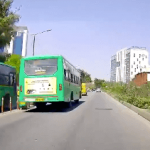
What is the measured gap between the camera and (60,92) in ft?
48.4

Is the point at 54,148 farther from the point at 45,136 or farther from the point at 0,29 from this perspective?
the point at 0,29

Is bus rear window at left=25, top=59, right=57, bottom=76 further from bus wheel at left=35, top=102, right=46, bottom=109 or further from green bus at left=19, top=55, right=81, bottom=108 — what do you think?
bus wheel at left=35, top=102, right=46, bottom=109

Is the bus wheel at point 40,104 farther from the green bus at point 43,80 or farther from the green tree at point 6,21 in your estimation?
the green tree at point 6,21

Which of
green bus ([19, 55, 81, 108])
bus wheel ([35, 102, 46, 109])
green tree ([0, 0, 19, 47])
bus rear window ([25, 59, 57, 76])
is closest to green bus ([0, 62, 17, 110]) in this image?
green bus ([19, 55, 81, 108])

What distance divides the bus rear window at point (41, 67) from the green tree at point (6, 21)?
7.81 meters

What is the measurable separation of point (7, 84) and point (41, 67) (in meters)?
3.40

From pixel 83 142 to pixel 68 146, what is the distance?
0.68m

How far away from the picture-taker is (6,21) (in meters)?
21.1

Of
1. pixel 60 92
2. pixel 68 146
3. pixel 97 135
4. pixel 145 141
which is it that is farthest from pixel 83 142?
pixel 60 92

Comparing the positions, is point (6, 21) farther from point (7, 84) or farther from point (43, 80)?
point (43, 80)

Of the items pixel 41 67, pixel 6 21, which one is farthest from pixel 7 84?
pixel 6 21

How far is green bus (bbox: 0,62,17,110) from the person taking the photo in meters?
15.8

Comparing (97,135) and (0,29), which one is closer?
(97,135)

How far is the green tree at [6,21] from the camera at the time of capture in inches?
840
